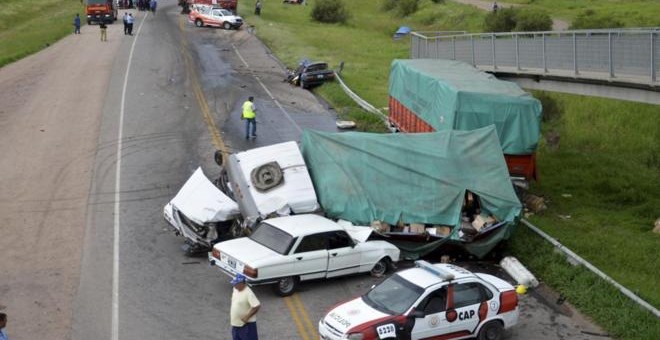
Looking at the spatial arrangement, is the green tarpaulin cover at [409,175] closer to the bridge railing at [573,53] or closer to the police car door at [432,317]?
the bridge railing at [573,53]

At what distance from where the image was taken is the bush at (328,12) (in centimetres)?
7281

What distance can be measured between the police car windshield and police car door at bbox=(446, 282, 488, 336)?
0.61 metres

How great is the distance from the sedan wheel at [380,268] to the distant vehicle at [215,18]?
45837mm

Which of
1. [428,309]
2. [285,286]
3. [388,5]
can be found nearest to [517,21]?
[388,5]

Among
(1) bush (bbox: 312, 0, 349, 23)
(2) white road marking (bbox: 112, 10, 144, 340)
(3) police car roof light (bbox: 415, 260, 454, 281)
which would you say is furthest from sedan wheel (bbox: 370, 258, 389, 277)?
(1) bush (bbox: 312, 0, 349, 23)

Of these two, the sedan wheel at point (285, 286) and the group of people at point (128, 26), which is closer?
the sedan wheel at point (285, 286)

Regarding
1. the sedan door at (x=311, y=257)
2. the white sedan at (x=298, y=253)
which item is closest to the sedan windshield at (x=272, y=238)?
Result: the white sedan at (x=298, y=253)

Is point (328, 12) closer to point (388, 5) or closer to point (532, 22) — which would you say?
point (388, 5)

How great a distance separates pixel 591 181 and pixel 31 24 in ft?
196

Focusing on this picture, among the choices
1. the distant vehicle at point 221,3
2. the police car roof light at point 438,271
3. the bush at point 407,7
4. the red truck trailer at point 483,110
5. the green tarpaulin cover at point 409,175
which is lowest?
the police car roof light at point 438,271

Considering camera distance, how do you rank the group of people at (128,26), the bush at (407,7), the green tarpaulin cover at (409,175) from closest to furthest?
the green tarpaulin cover at (409,175), the group of people at (128,26), the bush at (407,7)

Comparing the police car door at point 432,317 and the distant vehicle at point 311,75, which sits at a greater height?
the distant vehicle at point 311,75

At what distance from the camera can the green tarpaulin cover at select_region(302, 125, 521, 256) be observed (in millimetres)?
18219

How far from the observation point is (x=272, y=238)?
16.4m
